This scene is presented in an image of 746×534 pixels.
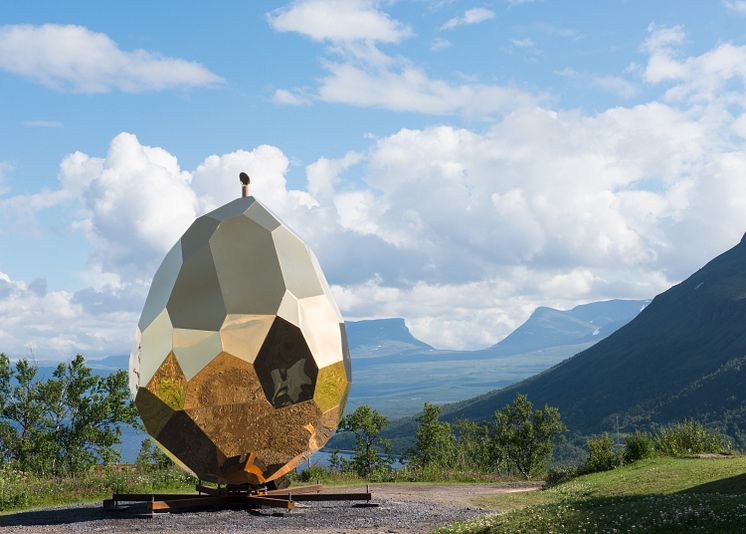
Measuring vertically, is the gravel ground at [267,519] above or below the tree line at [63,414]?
below

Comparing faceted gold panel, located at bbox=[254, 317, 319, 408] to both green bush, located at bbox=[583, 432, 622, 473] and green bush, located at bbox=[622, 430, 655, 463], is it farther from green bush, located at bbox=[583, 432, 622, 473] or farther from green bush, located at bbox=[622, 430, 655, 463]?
green bush, located at bbox=[622, 430, 655, 463]

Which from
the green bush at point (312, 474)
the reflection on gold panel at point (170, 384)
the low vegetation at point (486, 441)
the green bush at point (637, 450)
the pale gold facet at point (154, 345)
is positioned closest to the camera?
the reflection on gold panel at point (170, 384)

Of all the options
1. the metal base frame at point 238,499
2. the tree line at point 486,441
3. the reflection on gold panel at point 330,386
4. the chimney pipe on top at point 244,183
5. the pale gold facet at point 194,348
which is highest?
the chimney pipe on top at point 244,183

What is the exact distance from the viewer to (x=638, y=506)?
15.6 metres

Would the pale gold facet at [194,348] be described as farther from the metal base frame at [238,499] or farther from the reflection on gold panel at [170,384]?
the metal base frame at [238,499]

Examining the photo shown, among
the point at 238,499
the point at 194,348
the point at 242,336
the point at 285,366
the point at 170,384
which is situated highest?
the point at 242,336

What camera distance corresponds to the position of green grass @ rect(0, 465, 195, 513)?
23344mm

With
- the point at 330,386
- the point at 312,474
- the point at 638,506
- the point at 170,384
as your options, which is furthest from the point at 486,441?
the point at 170,384

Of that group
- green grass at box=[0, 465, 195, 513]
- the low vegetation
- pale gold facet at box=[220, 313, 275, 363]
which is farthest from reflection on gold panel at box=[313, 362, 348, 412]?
the low vegetation

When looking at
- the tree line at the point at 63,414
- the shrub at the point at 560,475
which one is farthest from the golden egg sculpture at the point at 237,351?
the tree line at the point at 63,414

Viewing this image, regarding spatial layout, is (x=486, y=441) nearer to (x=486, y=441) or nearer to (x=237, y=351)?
(x=486, y=441)

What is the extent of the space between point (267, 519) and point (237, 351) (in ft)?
13.6

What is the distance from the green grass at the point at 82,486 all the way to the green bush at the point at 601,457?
15.1 m

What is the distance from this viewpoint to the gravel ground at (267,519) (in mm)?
16906
